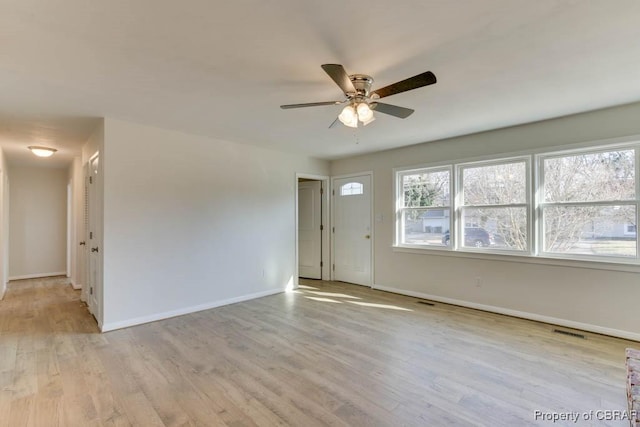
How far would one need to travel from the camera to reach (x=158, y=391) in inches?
89.7

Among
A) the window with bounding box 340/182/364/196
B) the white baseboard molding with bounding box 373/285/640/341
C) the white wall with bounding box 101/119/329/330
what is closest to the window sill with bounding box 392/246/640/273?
the white baseboard molding with bounding box 373/285/640/341

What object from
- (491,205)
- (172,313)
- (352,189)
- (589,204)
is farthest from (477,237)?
(172,313)

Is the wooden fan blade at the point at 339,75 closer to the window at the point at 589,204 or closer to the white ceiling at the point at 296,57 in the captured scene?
the white ceiling at the point at 296,57

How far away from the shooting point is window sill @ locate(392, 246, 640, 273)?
10.5ft

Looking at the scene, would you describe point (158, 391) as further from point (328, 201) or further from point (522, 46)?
point (328, 201)

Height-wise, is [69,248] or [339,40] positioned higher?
[339,40]

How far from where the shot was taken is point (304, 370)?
8.46 ft

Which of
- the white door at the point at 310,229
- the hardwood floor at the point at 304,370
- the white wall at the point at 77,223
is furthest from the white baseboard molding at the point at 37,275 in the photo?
the white door at the point at 310,229

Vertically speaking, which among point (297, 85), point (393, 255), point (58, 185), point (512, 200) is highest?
point (297, 85)

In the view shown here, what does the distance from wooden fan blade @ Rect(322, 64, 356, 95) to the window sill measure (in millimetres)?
3146

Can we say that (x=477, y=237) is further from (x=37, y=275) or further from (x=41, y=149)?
(x=37, y=275)

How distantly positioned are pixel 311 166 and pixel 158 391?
4.38 metres

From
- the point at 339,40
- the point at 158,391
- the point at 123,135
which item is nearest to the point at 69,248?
the point at 123,135

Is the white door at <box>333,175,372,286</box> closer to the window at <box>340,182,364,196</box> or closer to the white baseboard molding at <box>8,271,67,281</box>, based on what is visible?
the window at <box>340,182,364,196</box>
